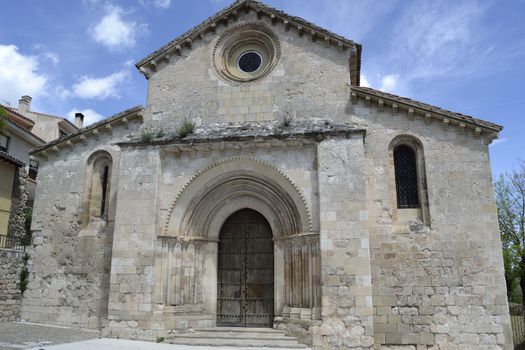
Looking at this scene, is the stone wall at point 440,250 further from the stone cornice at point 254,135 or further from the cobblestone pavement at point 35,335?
the cobblestone pavement at point 35,335

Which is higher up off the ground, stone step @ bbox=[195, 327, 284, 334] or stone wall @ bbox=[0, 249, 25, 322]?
stone wall @ bbox=[0, 249, 25, 322]

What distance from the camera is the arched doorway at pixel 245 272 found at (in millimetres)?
12672

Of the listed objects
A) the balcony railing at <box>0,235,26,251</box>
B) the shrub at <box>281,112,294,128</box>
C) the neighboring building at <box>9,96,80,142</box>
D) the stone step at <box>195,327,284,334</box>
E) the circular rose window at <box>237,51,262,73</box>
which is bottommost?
the stone step at <box>195,327,284,334</box>

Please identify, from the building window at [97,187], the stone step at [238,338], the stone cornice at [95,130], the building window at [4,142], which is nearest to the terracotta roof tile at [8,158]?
the stone cornice at [95,130]

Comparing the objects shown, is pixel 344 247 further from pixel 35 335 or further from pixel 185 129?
pixel 35 335

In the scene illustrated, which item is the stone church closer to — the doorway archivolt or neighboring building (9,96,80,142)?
the doorway archivolt

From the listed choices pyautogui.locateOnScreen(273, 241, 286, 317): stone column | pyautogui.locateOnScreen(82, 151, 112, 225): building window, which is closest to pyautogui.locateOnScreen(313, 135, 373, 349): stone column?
pyautogui.locateOnScreen(273, 241, 286, 317): stone column

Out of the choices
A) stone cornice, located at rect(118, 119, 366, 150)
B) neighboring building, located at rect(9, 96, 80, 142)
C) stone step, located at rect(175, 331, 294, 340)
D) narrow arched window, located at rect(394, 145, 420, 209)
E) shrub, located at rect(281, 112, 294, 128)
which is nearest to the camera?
stone step, located at rect(175, 331, 294, 340)

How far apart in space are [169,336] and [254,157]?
5315 mm

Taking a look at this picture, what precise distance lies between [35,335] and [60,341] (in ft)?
3.75

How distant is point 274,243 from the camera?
12.6 meters

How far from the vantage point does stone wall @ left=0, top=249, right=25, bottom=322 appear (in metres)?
13.5

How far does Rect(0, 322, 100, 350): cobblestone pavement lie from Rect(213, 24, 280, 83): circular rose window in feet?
27.8

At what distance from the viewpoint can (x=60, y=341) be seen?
10.9 m
